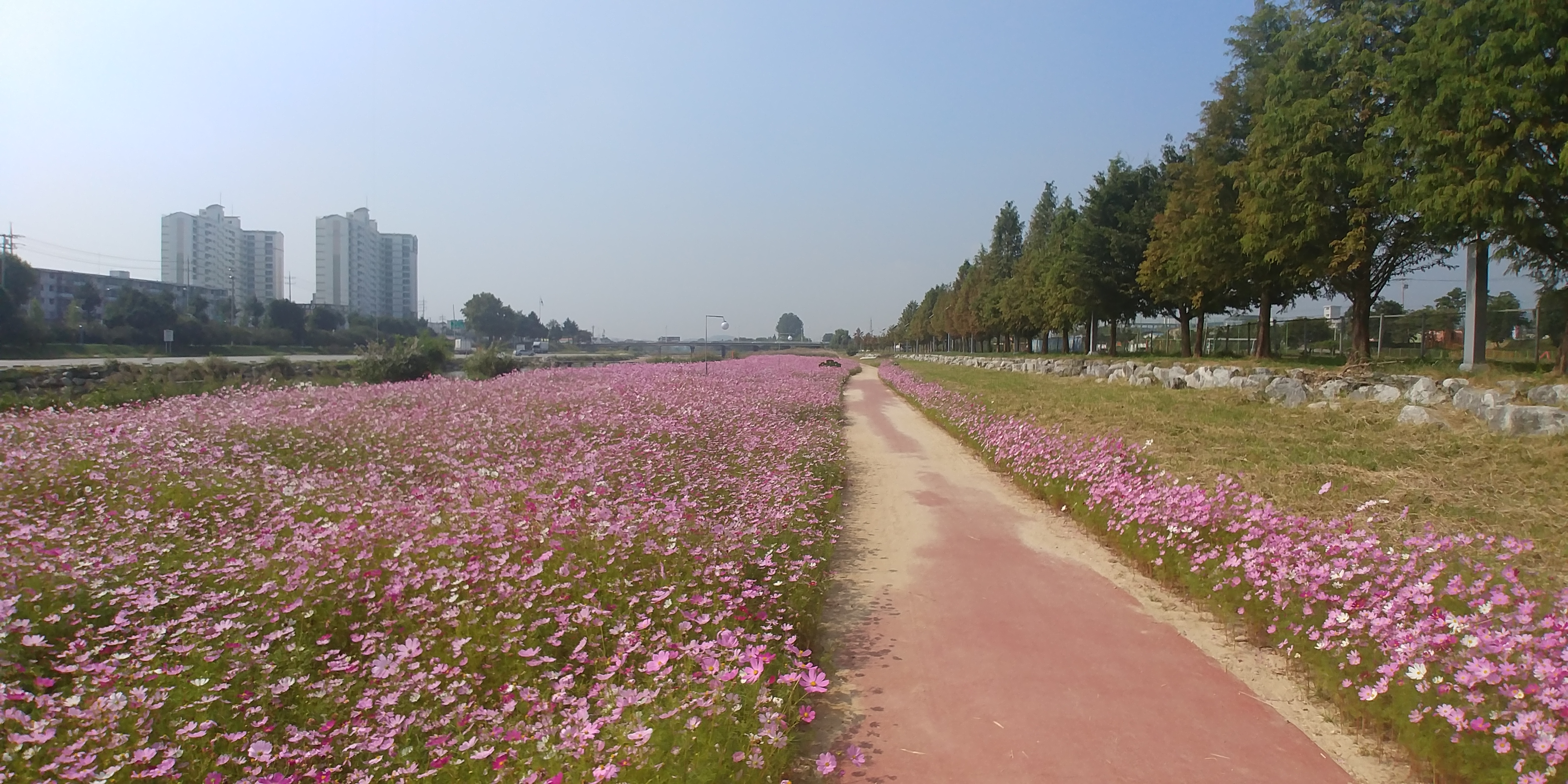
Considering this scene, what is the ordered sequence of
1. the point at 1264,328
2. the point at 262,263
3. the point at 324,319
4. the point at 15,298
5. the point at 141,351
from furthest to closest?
the point at 262,263 → the point at 324,319 → the point at 141,351 → the point at 15,298 → the point at 1264,328

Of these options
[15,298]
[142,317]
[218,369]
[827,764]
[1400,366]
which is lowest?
[827,764]

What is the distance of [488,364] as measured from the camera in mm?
27562

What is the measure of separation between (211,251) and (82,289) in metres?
69.5

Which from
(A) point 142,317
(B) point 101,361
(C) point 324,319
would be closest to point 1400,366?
(B) point 101,361

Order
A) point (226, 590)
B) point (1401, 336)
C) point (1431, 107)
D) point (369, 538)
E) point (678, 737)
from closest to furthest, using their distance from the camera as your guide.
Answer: point (678, 737) → point (226, 590) → point (369, 538) → point (1431, 107) → point (1401, 336)

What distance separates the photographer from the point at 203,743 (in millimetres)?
2992

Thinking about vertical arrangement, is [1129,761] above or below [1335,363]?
below

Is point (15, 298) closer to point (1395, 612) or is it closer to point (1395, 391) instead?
point (1395, 612)

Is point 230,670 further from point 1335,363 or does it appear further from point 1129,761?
point 1335,363

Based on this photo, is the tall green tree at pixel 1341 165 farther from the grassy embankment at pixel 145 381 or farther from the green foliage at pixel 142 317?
the green foliage at pixel 142 317

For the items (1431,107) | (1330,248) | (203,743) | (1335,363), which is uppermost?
(1431,107)

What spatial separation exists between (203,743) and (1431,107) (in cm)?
1735

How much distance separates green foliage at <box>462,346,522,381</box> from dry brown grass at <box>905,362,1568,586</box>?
2032 cm

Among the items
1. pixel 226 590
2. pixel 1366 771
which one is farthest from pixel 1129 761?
pixel 226 590
